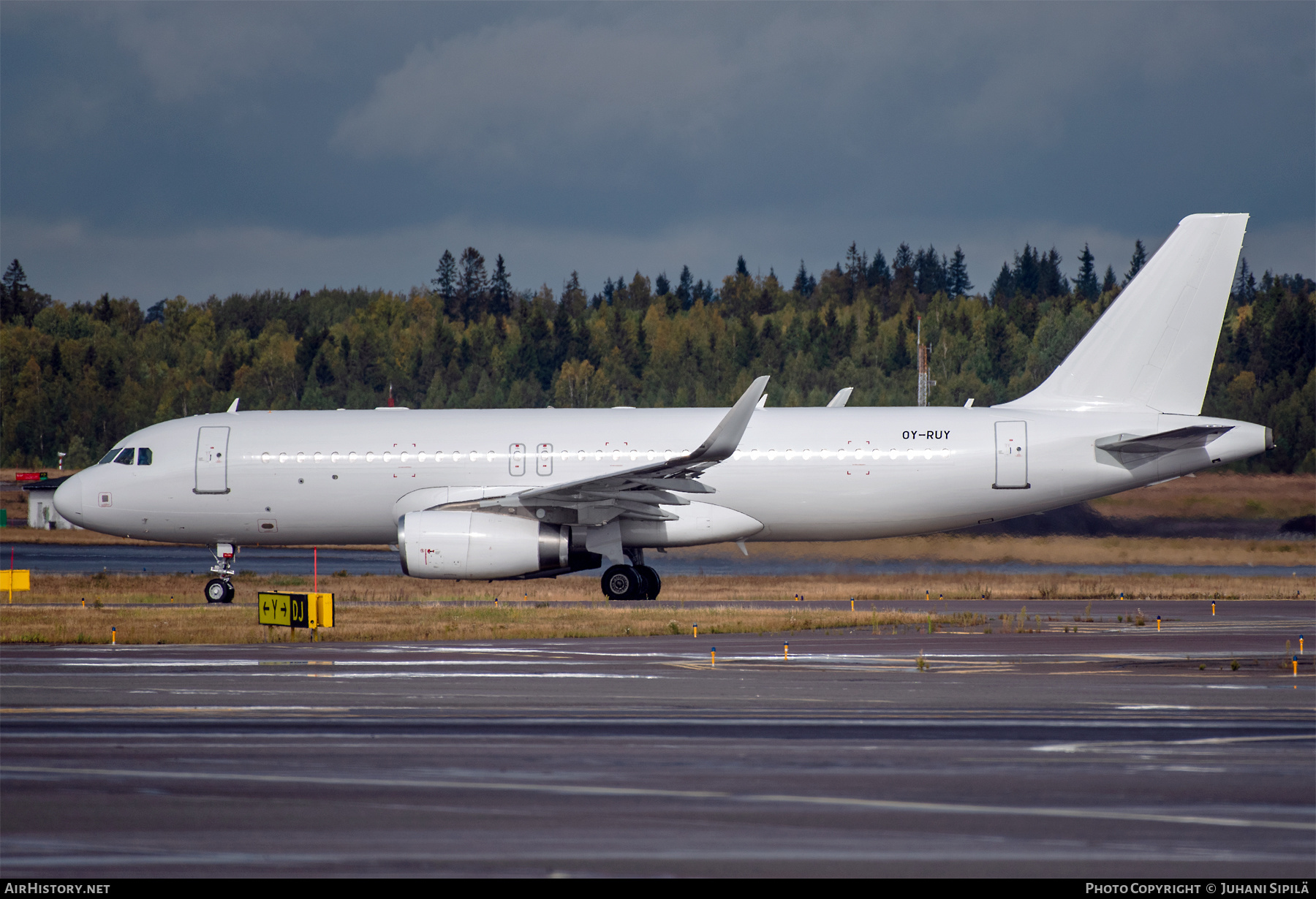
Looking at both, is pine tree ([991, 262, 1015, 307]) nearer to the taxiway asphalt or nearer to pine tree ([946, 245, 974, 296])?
pine tree ([946, 245, 974, 296])

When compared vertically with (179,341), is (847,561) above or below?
below

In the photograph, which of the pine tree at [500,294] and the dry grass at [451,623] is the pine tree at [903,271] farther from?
the dry grass at [451,623]

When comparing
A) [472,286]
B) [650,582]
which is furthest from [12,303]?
[650,582]

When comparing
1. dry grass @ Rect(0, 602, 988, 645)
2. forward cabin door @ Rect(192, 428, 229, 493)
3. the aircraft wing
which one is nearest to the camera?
dry grass @ Rect(0, 602, 988, 645)

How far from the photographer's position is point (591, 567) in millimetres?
25531

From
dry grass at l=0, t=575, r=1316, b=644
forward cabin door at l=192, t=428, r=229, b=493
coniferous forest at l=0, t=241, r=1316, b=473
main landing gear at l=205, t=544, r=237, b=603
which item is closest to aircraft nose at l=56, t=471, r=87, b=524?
dry grass at l=0, t=575, r=1316, b=644

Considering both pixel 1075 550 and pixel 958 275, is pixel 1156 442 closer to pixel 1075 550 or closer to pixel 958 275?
pixel 1075 550

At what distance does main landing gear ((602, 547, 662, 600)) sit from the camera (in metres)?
26.1

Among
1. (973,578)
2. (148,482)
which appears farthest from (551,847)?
(973,578)

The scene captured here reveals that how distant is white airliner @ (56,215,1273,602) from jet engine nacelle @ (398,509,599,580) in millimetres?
380

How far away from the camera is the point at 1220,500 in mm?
32906

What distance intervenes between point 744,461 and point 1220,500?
13.5 m
